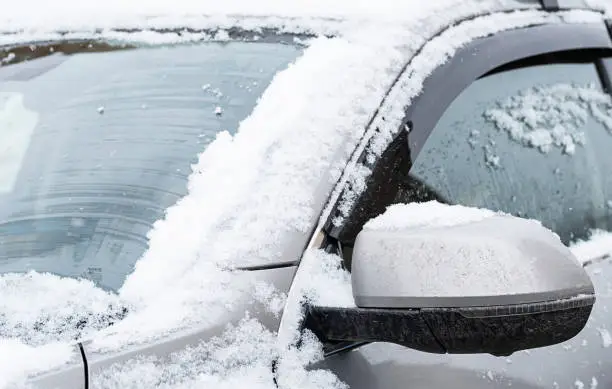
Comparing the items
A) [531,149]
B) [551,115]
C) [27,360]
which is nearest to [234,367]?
[27,360]

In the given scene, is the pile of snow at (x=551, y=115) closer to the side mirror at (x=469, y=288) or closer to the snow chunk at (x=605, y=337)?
the snow chunk at (x=605, y=337)

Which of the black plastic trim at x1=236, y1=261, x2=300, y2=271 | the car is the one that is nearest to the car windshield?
the car

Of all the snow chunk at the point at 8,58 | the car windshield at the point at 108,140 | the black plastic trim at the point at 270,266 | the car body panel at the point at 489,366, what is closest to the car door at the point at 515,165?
the car body panel at the point at 489,366

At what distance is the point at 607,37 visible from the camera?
2.37 metres

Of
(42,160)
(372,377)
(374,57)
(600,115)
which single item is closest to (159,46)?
(42,160)

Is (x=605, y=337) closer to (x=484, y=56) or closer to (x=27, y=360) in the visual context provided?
(x=484, y=56)

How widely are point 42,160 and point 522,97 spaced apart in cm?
111

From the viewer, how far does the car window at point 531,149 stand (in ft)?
6.23

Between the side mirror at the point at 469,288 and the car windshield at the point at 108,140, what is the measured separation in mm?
453

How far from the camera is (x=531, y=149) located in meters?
2.07

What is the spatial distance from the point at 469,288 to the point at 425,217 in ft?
0.72

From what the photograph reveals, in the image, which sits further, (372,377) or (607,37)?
(607,37)

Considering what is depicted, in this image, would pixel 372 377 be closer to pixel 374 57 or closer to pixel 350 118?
pixel 350 118

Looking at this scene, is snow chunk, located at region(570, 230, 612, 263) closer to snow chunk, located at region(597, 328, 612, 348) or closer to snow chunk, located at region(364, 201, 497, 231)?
snow chunk, located at region(597, 328, 612, 348)
